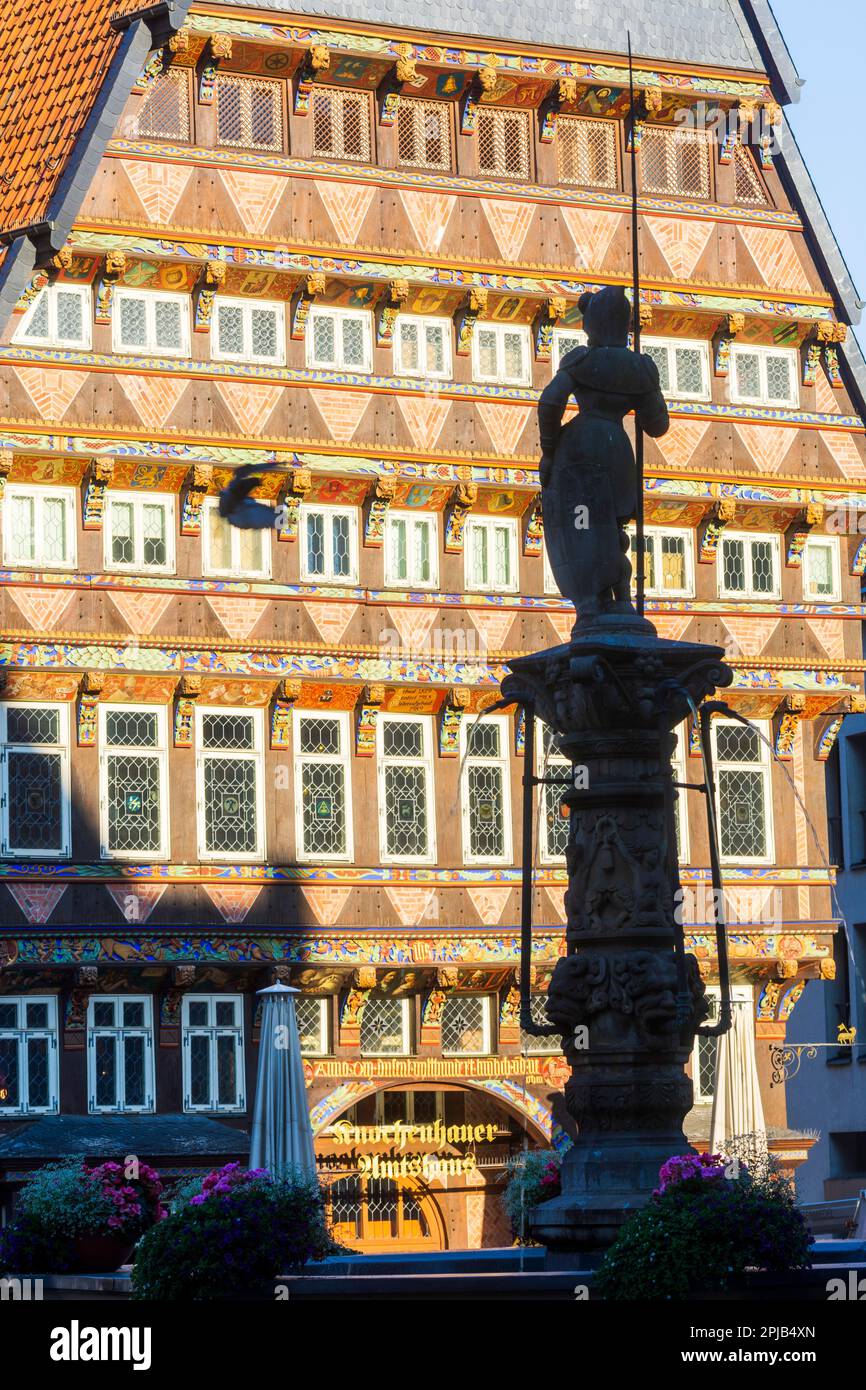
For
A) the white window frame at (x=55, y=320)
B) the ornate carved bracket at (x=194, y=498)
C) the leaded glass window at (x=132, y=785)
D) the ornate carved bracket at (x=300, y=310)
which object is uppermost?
the ornate carved bracket at (x=300, y=310)

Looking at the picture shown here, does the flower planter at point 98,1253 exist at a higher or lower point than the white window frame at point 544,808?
lower

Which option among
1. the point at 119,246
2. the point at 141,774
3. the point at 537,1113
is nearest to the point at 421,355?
the point at 119,246

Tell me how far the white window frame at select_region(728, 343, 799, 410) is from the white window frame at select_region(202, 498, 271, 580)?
A: 7249 millimetres

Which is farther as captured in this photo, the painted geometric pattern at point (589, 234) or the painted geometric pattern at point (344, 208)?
the painted geometric pattern at point (589, 234)

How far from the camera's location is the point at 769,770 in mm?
39562

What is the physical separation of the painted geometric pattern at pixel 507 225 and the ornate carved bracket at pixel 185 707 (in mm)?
7294

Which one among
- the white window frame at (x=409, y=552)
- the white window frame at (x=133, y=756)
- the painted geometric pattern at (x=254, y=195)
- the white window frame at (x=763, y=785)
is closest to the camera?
the white window frame at (x=133, y=756)

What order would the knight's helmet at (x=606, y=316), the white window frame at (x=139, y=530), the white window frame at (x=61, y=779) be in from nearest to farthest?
the knight's helmet at (x=606, y=316)
the white window frame at (x=61, y=779)
the white window frame at (x=139, y=530)

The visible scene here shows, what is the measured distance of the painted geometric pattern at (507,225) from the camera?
127ft

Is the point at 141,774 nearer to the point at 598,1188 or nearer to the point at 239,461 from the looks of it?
the point at 239,461

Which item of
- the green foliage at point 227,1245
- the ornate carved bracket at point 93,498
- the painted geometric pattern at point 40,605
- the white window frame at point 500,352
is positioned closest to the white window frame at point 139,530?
the ornate carved bracket at point 93,498

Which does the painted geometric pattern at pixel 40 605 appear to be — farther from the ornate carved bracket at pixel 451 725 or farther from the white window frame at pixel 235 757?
the ornate carved bracket at pixel 451 725

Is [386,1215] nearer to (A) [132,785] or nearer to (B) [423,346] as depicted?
(A) [132,785]

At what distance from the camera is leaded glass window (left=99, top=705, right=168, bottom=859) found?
3553cm
